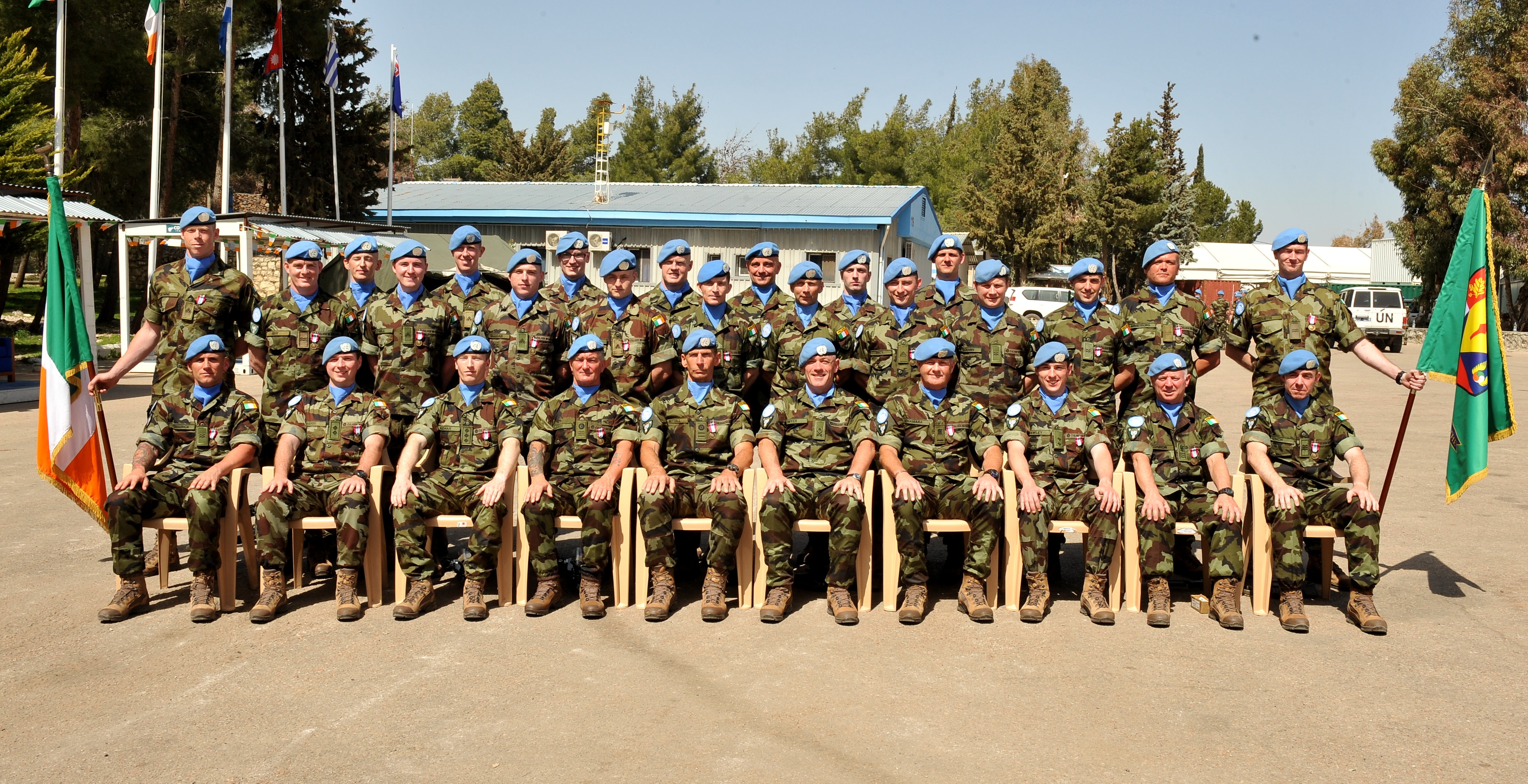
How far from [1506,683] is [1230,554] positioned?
4.05 ft

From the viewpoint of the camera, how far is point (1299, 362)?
5449 mm

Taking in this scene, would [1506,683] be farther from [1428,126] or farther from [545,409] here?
[1428,126]

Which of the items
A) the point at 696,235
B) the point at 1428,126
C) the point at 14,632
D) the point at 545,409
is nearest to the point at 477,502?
the point at 545,409

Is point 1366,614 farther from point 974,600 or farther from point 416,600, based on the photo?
point 416,600

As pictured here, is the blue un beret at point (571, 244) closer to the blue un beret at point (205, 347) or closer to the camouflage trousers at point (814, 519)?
the blue un beret at point (205, 347)

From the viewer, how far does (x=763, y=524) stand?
543cm

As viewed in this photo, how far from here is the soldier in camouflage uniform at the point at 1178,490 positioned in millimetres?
5266

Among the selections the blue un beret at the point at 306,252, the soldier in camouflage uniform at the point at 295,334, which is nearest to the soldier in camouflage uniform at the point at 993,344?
the soldier in camouflage uniform at the point at 295,334

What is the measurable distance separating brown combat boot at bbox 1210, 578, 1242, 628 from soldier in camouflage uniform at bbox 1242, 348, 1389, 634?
0.74ft

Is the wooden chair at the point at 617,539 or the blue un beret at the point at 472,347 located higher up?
the blue un beret at the point at 472,347

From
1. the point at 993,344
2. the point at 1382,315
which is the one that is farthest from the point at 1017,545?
the point at 1382,315

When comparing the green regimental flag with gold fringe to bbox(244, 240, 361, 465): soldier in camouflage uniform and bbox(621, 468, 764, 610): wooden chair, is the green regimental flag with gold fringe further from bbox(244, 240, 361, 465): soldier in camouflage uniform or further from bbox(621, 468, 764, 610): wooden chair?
bbox(244, 240, 361, 465): soldier in camouflage uniform

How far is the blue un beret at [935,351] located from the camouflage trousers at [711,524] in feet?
4.16

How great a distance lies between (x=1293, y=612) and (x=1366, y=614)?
356 millimetres
